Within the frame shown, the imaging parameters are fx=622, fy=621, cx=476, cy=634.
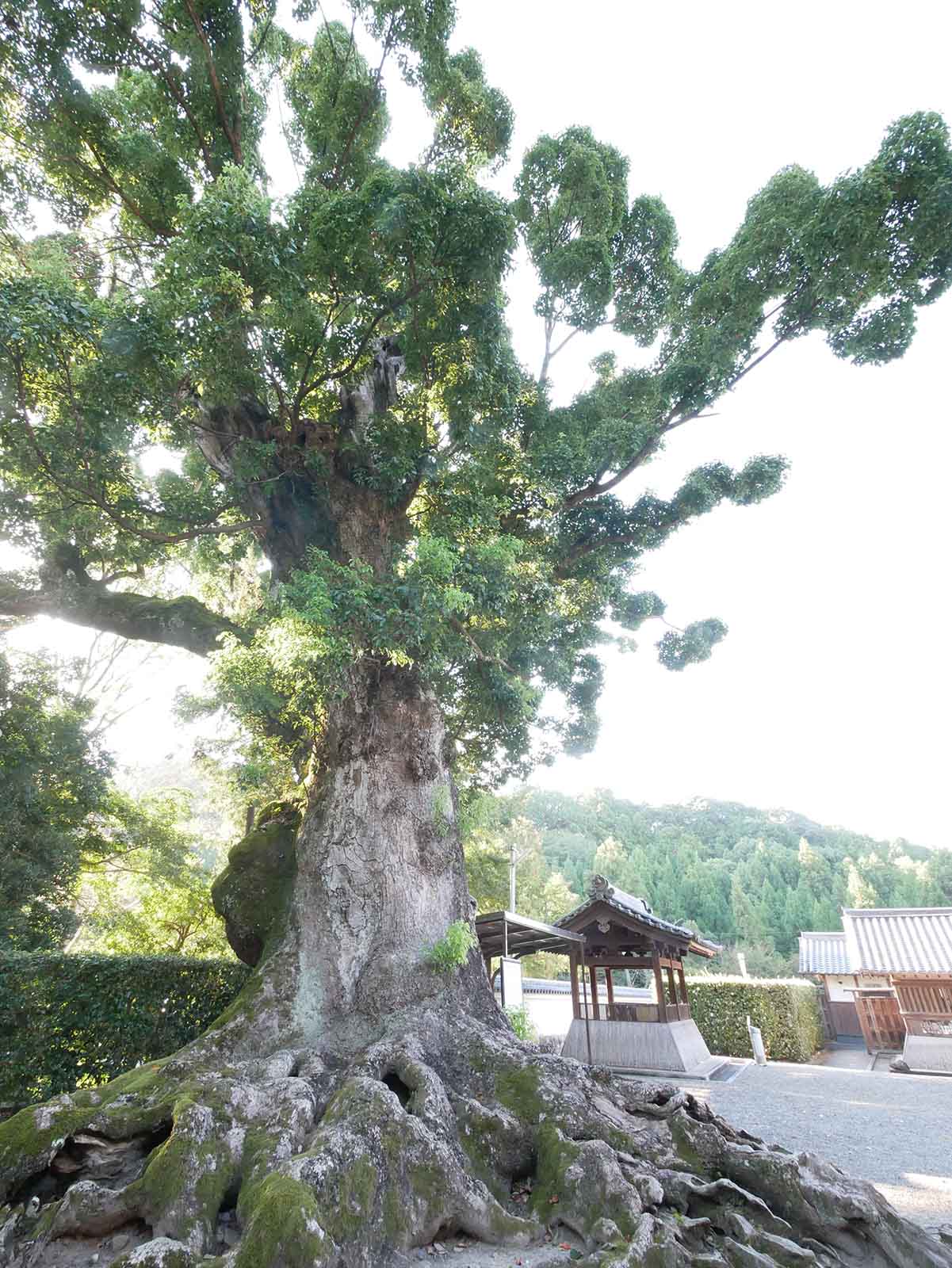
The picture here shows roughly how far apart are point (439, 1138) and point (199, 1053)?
7.10 feet

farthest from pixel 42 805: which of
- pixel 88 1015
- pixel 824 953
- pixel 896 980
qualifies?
pixel 824 953

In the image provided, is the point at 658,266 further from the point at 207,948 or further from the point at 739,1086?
the point at 207,948

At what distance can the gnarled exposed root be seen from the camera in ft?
10.8

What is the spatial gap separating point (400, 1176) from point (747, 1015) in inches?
638

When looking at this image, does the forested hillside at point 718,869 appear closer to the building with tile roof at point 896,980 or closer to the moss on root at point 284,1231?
the building with tile roof at point 896,980

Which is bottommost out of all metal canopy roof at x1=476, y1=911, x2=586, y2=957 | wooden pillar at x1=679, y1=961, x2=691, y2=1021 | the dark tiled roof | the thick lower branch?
wooden pillar at x1=679, y1=961, x2=691, y2=1021

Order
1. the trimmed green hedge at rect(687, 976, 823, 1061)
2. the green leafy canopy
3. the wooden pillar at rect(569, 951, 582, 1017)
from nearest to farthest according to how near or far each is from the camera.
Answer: the green leafy canopy
the wooden pillar at rect(569, 951, 582, 1017)
the trimmed green hedge at rect(687, 976, 823, 1061)

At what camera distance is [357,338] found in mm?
8133

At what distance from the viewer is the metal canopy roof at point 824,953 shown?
20.6m

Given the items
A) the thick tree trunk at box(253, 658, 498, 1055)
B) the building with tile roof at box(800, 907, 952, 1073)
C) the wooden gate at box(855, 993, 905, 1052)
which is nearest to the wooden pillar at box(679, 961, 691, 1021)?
the building with tile roof at box(800, 907, 952, 1073)

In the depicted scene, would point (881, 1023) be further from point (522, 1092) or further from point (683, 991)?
point (522, 1092)

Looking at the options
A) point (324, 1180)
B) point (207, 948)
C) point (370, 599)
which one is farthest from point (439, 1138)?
point (207, 948)

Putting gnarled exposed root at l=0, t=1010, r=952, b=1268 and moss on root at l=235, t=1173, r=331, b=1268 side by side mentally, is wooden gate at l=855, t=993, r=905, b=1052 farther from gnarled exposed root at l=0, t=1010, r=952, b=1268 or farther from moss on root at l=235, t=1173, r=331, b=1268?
moss on root at l=235, t=1173, r=331, b=1268

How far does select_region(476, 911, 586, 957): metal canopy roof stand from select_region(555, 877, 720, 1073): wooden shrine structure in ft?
0.89
